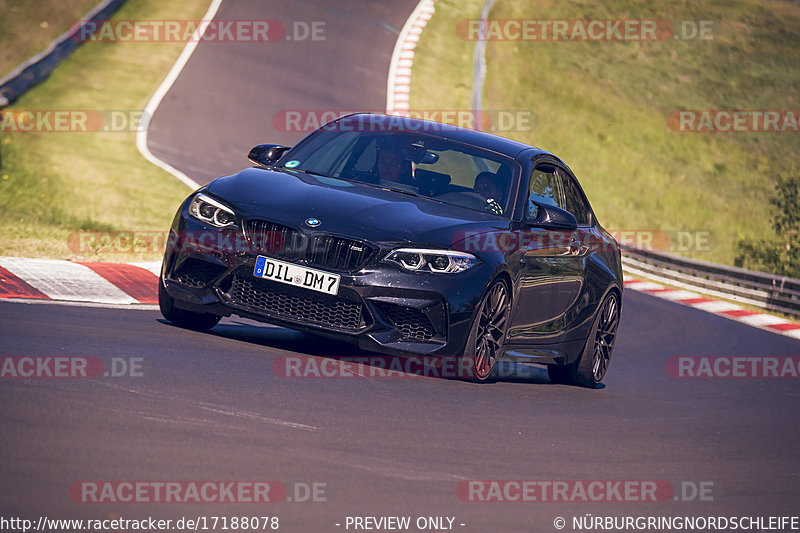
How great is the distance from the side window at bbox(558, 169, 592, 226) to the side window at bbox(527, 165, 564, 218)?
0.11 meters

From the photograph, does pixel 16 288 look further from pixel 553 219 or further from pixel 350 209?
pixel 553 219

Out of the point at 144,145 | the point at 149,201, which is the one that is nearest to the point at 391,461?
the point at 149,201

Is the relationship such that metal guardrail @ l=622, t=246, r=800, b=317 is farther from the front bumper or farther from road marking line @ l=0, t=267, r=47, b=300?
the front bumper

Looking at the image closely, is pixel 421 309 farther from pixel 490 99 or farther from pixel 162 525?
pixel 490 99

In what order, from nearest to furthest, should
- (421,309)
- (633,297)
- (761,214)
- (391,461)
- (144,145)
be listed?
(391,461) → (421,309) → (633,297) → (144,145) → (761,214)

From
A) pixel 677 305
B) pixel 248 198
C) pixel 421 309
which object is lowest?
pixel 677 305

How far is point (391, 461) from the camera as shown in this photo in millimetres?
6027

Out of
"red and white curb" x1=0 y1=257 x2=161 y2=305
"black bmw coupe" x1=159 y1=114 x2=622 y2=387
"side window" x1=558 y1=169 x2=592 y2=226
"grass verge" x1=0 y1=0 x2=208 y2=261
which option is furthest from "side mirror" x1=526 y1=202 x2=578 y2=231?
"grass verge" x1=0 y1=0 x2=208 y2=261

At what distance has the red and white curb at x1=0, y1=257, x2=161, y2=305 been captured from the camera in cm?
992

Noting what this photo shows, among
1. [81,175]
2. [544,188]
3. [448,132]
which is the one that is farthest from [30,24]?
[544,188]

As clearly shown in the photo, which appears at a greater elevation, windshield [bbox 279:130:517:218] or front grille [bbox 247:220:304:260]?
windshield [bbox 279:130:517:218]

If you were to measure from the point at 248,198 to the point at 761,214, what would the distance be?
33.1m

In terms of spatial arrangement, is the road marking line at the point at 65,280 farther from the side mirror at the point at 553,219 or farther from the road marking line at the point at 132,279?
the side mirror at the point at 553,219

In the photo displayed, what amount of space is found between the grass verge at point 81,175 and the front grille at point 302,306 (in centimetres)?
504
